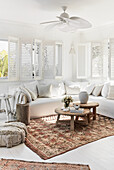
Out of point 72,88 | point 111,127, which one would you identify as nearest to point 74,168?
point 111,127

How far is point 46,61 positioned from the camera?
239 inches

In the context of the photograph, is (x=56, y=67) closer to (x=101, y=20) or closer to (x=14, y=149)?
(x=101, y=20)

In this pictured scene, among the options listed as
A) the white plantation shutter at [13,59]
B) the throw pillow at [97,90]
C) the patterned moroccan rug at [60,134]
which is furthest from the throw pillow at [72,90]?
the white plantation shutter at [13,59]

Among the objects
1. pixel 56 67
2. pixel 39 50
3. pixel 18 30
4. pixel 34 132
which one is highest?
pixel 18 30

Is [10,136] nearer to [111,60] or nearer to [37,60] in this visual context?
[37,60]

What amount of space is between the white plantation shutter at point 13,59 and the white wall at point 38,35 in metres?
0.17

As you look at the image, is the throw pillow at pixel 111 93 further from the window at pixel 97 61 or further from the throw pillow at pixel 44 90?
the throw pillow at pixel 44 90

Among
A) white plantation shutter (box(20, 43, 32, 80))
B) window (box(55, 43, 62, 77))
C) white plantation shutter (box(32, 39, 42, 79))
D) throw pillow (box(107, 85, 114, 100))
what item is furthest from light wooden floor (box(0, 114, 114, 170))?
window (box(55, 43, 62, 77))

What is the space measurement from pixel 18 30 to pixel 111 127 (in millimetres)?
3813

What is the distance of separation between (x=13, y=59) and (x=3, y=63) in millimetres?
366

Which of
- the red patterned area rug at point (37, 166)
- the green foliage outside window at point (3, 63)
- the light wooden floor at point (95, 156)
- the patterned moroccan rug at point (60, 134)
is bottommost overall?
the patterned moroccan rug at point (60, 134)

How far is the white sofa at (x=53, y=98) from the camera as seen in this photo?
479 cm

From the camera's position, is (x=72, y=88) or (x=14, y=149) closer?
(x=14, y=149)

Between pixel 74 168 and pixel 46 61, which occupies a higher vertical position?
pixel 46 61
